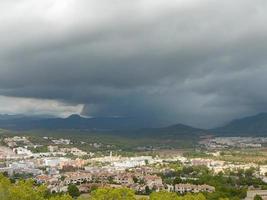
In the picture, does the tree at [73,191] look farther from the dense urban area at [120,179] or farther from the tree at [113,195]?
the tree at [113,195]

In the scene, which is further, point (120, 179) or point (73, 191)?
point (120, 179)

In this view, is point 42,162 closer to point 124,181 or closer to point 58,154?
point 58,154

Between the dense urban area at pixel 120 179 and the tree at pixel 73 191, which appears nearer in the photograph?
the dense urban area at pixel 120 179

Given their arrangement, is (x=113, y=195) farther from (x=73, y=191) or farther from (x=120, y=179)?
(x=120, y=179)

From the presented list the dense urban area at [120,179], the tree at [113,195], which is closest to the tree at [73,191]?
the dense urban area at [120,179]

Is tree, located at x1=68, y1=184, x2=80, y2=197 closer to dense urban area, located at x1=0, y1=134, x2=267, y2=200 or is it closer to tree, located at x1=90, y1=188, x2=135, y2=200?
dense urban area, located at x1=0, y1=134, x2=267, y2=200

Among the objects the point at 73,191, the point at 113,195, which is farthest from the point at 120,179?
the point at 113,195

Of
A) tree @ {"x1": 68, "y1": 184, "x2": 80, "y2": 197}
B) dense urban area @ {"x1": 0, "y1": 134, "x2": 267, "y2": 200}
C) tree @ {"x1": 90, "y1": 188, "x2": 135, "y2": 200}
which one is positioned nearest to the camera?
tree @ {"x1": 90, "y1": 188, "x2": 135, "y2": 200}

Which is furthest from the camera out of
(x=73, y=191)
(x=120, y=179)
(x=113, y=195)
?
(x=120, y=179)

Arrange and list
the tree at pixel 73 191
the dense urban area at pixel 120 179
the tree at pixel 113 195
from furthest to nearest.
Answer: the tree at pixel 73 191 < the dense urban area at pixel 120 179 < the tree at pixel 113 195

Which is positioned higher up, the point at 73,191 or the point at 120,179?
the point at 120,179

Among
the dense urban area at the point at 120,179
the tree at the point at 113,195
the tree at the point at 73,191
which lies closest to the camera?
the tree at the point at 113,195

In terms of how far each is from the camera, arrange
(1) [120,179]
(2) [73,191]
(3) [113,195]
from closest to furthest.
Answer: (3) [113,195]
(2) [73,191]
(1) [120,179]

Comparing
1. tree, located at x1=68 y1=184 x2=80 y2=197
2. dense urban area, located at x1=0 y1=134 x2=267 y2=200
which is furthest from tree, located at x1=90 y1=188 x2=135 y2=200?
tree, located at x1=68 y1=184 x2=80 y2=197
